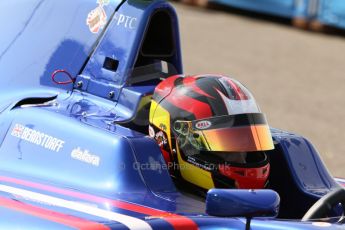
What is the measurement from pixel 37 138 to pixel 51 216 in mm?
639

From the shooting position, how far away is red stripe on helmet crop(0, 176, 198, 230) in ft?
11.5

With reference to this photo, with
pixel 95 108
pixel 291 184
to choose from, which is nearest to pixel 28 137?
pixel 95 108

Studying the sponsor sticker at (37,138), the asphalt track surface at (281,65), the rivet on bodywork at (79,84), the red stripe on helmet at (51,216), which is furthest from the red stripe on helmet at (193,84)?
the asphalt track surface at (281,65)

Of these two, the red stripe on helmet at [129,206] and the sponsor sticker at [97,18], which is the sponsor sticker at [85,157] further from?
the sponsor sticker at [97,18]

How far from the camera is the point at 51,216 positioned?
11.3 feet

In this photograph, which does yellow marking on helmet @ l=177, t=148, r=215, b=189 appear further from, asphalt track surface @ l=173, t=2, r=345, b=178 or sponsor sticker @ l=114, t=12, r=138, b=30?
asphalt track surface @ l=173, t=2, r=345, b=178

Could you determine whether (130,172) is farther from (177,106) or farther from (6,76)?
(6,76)

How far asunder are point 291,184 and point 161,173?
2.75ft

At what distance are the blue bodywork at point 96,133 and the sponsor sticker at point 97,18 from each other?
1 centimetres

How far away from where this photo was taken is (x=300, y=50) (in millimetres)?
12789

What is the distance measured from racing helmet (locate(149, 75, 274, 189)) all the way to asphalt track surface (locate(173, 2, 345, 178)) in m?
3.39

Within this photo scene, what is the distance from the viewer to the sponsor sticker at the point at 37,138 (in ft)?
13.0

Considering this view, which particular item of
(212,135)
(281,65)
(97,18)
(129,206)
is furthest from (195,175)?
(281,65)

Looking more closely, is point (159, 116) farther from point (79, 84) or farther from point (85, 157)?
point (79, 84)
